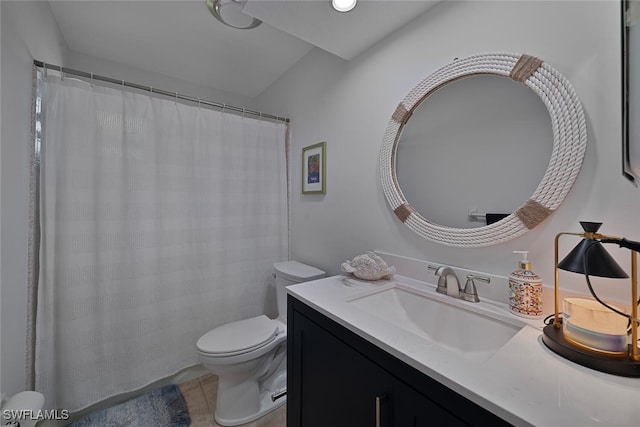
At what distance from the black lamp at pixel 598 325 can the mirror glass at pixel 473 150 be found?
0.33m

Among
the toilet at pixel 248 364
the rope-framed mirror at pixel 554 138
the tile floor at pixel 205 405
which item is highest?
the rope-framed mirror at pixel 554 138

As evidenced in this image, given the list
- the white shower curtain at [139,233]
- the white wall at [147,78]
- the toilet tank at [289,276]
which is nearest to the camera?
the white shower curtain at [139,233]

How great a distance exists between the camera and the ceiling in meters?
1.17

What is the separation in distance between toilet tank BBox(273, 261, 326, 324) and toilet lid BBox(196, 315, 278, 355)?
13 centimetres

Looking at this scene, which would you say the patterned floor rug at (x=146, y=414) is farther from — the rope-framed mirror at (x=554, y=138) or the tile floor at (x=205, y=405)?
the rope-framed mirror at (x=554, y=138)

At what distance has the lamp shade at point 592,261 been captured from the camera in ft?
1.86

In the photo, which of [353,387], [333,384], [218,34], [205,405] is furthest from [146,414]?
[218,34]

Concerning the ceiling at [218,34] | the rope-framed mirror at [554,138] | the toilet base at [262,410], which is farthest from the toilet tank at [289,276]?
the ceiling at [218,34]

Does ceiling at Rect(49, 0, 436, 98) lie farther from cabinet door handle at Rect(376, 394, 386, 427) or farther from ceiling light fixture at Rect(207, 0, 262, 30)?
cabinet door handle at Rect(376, 394, 386, 427)

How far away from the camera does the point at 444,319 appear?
98cm

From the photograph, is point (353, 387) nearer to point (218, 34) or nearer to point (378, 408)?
point (378, 408)

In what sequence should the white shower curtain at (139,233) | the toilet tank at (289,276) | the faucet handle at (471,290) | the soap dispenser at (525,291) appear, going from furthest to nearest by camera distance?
the toilet tank at (289,276) → the white shower curtain at (139,233) → the faucet handle at (471,290) → the soap dispenser at (525,291)

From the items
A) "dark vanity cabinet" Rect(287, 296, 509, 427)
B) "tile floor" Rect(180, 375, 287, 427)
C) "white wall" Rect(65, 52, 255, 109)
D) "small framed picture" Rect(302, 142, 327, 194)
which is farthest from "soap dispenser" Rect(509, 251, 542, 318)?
"white wall" Rect(65, 52, 255, 109)

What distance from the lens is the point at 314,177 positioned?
1828mm
